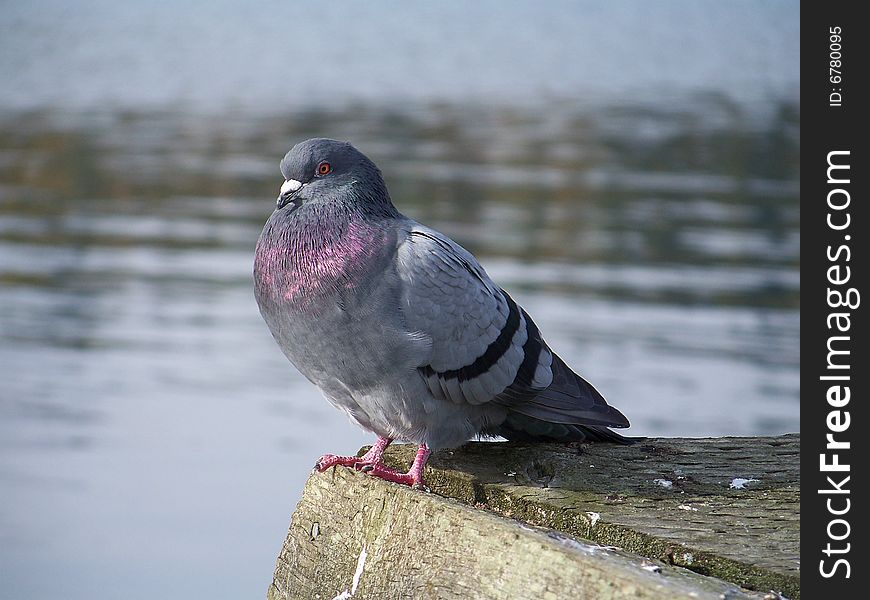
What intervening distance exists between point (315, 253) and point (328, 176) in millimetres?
335

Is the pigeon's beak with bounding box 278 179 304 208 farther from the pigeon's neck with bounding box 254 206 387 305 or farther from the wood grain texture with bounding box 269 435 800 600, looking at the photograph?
the wood grain texture with bounding box 269 435 800 600

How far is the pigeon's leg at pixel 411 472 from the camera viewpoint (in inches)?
131

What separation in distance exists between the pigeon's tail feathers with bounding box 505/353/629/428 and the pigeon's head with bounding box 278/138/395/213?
2.46 feet

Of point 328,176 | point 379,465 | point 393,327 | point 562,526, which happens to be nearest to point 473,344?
point 393,327

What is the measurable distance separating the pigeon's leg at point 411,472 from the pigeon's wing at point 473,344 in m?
0.22

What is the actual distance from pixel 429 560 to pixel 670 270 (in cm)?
889

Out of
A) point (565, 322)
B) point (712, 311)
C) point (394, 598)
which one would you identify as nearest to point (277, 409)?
point (565, 322)

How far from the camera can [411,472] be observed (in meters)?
3.47

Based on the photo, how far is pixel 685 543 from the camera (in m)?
2.88

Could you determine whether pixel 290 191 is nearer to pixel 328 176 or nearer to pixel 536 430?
pixel 328 176

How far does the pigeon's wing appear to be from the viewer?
373 centimetres

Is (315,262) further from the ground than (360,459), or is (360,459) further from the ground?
(315,262)

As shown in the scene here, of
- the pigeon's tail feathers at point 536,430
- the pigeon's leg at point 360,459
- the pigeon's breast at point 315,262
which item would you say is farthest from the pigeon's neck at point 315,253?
the pigeon's tail feathers at point 536,430
